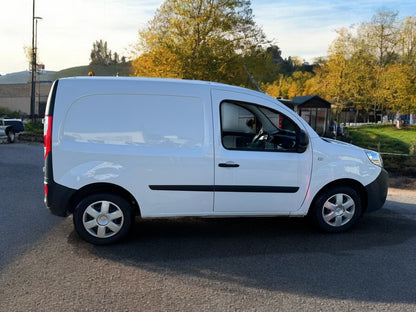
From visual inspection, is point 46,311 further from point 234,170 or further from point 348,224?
point 348,224

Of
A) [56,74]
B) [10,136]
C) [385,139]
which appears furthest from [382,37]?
[56,74]

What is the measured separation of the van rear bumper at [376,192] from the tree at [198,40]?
57.1 feet

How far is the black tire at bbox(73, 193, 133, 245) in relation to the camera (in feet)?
13.9

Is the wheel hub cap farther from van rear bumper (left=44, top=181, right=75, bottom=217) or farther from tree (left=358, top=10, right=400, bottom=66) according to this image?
tree (left=358, top=10, right=400, bottom=66)

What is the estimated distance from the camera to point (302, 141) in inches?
174

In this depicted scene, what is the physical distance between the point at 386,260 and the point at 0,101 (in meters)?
64.7

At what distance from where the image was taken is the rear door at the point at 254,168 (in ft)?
14.3

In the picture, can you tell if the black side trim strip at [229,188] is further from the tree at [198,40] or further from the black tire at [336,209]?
the tree at [198,40]

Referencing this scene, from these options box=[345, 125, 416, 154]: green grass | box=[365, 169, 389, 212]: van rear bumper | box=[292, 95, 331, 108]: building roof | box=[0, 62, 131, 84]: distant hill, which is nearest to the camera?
box=[365, 169, 389, 212]: van rear bumper

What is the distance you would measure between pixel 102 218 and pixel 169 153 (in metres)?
1.06

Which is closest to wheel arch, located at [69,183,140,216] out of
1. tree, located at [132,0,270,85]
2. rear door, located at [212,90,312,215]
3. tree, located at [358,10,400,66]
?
rear door, located at [212,90,312,215]

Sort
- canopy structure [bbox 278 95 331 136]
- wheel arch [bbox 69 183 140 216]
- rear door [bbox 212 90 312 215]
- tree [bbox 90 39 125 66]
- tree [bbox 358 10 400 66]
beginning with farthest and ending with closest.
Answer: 1. tree [bbox 90 39 125 66]
2. tree [bbox 358 10 400 66]
3. canopy structure [bbox 278 95 331 136]
4. rear door [bbox 212 90 312 215]
5. wheel arch [bbox 69 183 140 216]

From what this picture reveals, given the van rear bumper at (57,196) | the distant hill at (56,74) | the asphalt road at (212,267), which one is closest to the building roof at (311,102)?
the asphalt road at (212,267)

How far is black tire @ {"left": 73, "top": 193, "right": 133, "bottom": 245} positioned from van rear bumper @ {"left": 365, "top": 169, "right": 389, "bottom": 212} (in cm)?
300
